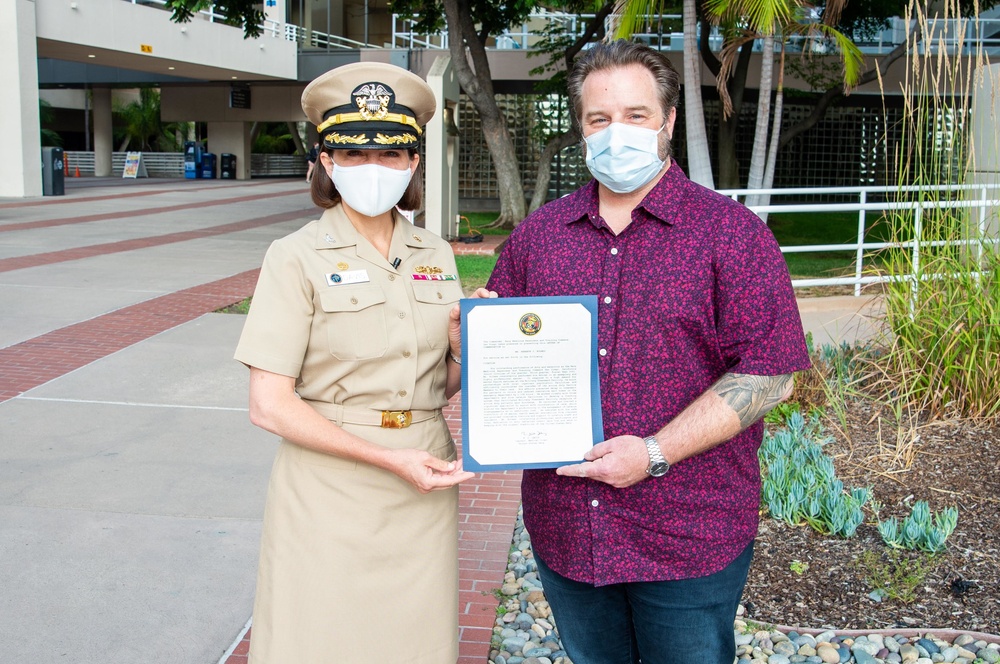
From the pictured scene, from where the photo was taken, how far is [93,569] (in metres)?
4.13

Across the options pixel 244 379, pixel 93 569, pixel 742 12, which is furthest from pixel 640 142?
pixel 742 12

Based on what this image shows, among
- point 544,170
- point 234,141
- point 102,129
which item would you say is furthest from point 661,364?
point 102,129

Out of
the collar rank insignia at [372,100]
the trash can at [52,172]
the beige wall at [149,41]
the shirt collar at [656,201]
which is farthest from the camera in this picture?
the beige wall at [149,41]

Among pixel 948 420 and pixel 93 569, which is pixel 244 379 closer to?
pixel 93 569

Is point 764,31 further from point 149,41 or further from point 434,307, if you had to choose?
point 149,41

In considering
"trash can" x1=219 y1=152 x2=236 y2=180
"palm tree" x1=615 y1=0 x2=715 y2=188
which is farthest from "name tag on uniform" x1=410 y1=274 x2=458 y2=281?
"trash can" x1=219 y1=152 x2=236 y2=180

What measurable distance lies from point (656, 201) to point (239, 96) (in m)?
36.9

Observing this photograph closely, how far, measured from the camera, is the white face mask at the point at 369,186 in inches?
90.7

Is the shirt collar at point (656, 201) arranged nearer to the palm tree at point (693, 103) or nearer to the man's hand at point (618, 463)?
the man's hand at point (618, 463)

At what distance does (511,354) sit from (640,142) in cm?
55

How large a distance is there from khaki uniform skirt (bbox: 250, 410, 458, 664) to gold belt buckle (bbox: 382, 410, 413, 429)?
0.04ft

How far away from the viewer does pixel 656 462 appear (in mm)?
2068

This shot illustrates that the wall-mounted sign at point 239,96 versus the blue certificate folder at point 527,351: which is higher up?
the wall-mounted sign at point 239,96

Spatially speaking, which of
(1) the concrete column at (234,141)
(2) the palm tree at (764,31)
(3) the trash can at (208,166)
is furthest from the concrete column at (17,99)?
(2) the palm tree at (764,31)
